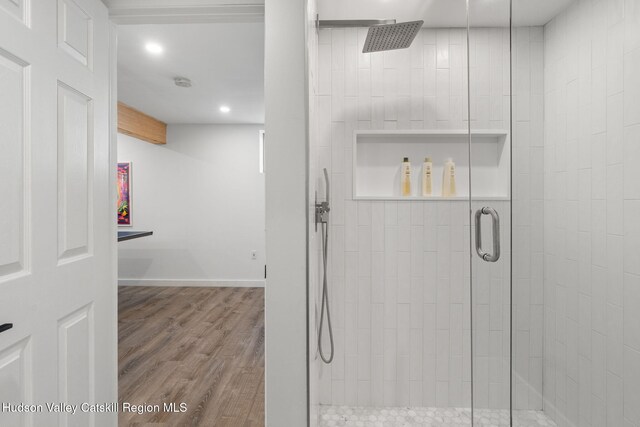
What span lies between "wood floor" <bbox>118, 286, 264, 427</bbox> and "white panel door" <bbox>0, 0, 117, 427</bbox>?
640mm

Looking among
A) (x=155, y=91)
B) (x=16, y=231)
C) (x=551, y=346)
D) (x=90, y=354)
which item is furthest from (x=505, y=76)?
(x=155, y=91)

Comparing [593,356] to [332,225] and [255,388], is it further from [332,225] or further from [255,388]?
[255,388]

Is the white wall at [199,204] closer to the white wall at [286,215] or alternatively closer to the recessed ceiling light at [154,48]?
the recessed ceiling light at [154,48]

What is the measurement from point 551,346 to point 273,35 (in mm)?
1252

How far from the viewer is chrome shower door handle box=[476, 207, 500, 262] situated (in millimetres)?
1004

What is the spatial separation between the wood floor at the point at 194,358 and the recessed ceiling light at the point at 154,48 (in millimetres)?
2481

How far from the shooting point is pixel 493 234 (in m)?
1.03

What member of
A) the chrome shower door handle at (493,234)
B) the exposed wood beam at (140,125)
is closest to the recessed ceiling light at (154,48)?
the exposed wood beam at (140,125)

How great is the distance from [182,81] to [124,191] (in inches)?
102

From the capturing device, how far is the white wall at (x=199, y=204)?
4953 millimetres

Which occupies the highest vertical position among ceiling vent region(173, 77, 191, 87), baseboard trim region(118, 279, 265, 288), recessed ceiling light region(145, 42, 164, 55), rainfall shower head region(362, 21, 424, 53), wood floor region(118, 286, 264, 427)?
ceiling vent region(173, 77, 191, 87)

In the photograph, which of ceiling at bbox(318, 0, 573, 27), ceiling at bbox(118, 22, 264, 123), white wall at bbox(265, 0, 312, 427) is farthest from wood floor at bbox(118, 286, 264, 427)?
ceiling at bbox(118, 22, 264, 123)

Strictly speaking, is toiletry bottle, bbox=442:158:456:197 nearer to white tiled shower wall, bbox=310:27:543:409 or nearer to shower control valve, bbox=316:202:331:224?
white tiled shower wall, bbox=310:27:543:409

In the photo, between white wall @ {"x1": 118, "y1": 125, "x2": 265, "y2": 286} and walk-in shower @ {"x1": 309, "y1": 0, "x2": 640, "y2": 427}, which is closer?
walk-in shower @ {"x1": 309, "y1": 0, "x2": 640, "y2": 427}
